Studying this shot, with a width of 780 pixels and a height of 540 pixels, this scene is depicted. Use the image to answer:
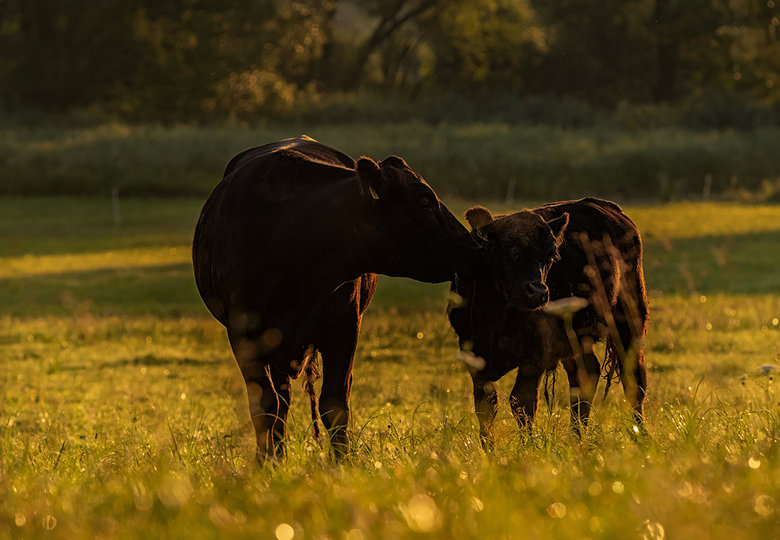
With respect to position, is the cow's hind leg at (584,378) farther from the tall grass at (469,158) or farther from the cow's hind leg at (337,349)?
the tall grass at (469,158)

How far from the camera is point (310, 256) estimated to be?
6.22m

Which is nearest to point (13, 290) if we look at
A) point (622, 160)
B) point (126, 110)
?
point (622, 160)

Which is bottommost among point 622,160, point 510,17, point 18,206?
point 18,206

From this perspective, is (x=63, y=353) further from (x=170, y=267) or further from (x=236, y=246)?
(x=170, y=267)

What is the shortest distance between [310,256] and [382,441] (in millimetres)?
1127

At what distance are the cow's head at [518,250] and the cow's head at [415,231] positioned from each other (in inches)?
6.0

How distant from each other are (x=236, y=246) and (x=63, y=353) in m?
8.75

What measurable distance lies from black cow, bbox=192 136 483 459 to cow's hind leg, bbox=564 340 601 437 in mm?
1236

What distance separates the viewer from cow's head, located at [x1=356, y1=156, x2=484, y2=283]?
19.7ft

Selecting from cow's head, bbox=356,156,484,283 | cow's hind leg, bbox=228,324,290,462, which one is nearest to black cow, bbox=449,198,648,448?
cow's head, bbox=356,156,484,283

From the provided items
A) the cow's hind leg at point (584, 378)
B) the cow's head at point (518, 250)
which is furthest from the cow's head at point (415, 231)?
the cow's hind leg at point (584, 378)

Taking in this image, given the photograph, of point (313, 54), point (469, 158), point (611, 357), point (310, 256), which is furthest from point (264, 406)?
point (313, 54)

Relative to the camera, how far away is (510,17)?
224ft

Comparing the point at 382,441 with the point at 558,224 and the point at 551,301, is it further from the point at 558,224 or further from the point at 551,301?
the point at 558,224
